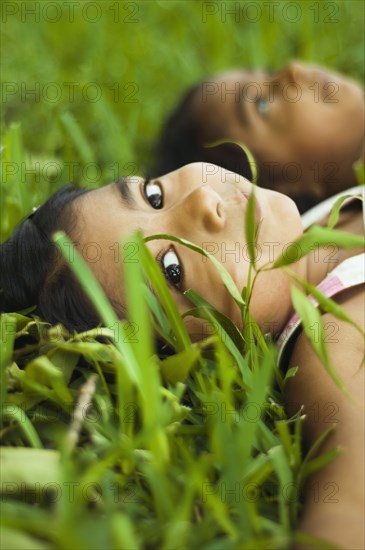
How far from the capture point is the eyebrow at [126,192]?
4.38 ft

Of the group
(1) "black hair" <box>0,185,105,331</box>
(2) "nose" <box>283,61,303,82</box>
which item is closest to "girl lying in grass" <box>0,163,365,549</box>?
(1) "black hair" <box>0,185,105,331</box>

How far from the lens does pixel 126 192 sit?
1360 mm

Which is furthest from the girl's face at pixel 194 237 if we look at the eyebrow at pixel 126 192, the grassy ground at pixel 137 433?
the grassy ground at pixel 137 433

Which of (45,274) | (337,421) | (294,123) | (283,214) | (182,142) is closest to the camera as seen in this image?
(337,421)

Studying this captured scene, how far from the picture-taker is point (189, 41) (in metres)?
2.70

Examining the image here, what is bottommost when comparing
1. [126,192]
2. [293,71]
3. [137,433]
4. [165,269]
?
[137,433]

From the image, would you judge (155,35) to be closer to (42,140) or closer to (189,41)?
(189,41)

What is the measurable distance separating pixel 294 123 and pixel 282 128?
0.04 metres

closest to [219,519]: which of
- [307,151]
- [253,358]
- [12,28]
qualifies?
[253,358]

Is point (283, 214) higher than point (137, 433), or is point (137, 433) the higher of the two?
point (283, 214)

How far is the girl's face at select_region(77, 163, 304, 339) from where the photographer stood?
128 centimetres

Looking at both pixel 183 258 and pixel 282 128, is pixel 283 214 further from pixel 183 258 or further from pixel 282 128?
pixel 282 128

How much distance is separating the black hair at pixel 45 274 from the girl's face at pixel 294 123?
91 centimetres

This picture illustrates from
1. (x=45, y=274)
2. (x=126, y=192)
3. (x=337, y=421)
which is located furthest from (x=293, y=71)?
(x=337, y=421)
